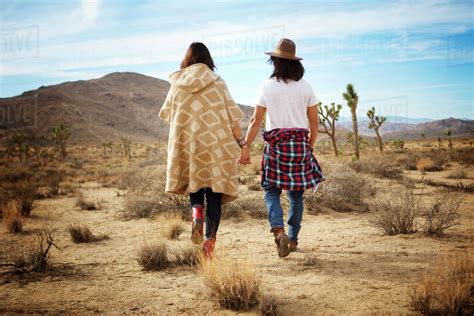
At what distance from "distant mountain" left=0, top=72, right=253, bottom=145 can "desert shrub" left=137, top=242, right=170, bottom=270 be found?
3247 inches

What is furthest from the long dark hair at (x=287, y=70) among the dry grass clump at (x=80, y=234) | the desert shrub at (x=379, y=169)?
the desert shrub at (x=379, y=169)

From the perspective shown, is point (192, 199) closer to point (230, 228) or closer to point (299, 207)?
point (299, 207)

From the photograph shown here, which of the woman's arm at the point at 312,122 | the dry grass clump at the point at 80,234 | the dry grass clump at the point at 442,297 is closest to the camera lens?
the dry grass clump at the point at 442,297

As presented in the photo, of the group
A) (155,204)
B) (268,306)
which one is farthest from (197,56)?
(155,204)

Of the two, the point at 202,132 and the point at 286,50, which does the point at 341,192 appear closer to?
the point at 286,50

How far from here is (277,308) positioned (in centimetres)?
293

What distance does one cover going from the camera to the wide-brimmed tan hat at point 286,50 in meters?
4.27

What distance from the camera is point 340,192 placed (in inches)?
321

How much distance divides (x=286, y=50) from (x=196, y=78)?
43.6 inches

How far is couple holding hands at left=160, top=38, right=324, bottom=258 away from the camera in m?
4.21

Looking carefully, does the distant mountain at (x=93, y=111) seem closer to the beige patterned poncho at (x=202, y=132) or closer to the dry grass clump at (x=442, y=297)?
the beige patterned poncho at (x=202, y=132)

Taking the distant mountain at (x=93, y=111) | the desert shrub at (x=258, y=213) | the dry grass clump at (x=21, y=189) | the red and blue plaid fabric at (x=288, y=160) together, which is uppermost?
the distant mountain at (x=93, y=111)

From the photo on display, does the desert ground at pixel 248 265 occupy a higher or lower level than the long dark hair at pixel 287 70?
lower

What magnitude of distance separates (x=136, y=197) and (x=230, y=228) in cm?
276
